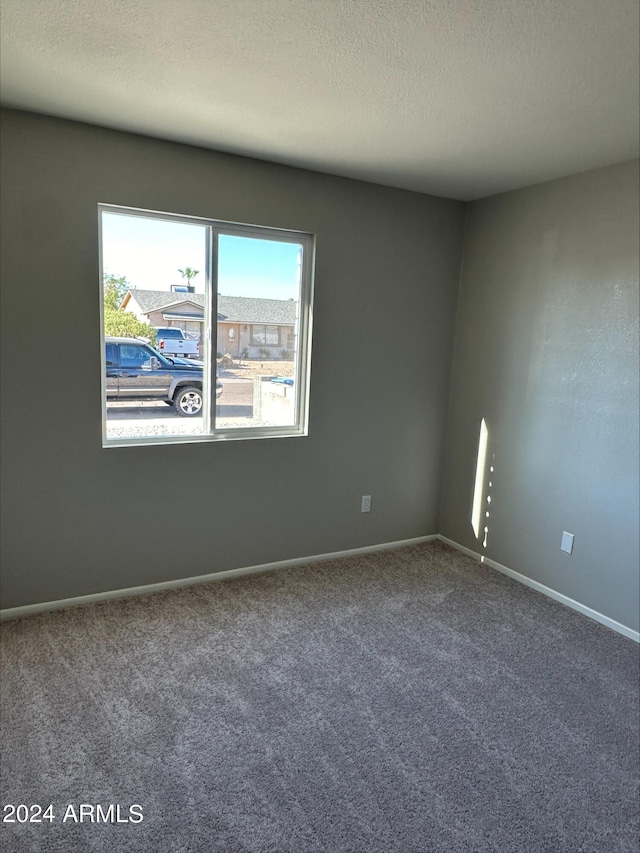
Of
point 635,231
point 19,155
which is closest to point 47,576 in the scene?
point 19,155

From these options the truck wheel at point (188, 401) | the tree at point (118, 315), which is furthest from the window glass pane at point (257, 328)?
the tree at point (118, 315)

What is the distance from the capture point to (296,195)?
10.3 feet

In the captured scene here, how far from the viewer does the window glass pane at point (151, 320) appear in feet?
9.23

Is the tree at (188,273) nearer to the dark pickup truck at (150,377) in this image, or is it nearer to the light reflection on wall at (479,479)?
the dark pickup truck at (150,377)

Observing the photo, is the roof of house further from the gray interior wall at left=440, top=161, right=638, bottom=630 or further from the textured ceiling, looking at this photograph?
the gray interior wall at left=440, top=161, right=638, bottom=630

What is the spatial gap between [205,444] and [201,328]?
68 cm

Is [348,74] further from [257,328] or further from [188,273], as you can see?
[257,328]

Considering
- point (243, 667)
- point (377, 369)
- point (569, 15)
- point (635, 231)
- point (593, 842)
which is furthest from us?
point (377, 369)

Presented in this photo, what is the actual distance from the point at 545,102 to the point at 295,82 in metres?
0.99

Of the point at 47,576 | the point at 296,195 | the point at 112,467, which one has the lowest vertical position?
the point at 47,576

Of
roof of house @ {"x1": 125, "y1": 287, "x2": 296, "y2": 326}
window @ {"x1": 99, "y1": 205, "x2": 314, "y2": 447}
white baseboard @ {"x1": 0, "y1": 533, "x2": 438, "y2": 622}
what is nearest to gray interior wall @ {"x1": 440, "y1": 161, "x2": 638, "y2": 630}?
white baseboard @ {"x1": 0, "y1": 533, "x2": 438, "y2": 622}

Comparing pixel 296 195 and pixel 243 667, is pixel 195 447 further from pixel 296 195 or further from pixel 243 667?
pixel 296 195

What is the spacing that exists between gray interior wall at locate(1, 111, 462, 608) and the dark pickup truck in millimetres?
127

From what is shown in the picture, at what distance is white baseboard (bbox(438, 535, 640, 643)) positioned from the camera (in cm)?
284
